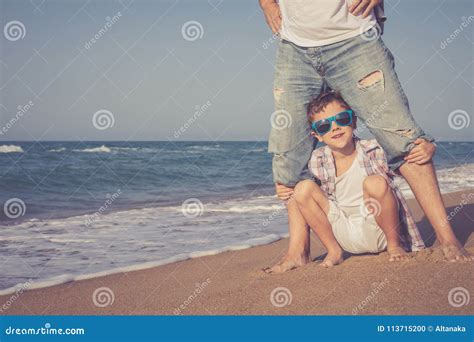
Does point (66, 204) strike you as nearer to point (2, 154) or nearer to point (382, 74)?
point (382, 74)

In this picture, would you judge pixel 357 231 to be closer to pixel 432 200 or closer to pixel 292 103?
pixel 432 200

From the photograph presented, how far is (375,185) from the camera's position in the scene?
9.87ft

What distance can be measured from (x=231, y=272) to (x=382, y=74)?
4.73 feet

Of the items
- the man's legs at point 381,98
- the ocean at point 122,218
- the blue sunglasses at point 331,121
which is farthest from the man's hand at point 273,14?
the ocean at point 122,218

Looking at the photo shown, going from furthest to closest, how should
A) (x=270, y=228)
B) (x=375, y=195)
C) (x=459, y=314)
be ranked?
(x=270, y=228) < (x=375, y=195) < (x=459, y=314)

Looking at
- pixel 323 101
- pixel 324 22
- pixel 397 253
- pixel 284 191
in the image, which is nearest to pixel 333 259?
pixel 397 253

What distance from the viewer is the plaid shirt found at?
3.19m

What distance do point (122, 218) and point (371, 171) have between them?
3.61 metres

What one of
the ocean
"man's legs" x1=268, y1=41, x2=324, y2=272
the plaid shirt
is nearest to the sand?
the plaid shirt

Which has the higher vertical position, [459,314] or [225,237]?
[459,314]

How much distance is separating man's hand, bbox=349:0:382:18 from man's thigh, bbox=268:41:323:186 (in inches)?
12.3

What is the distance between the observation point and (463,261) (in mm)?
2893

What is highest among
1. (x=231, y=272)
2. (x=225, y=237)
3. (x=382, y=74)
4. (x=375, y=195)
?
(x=382, y=74)

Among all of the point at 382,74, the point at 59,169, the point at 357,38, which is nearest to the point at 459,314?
the point at 382,74
